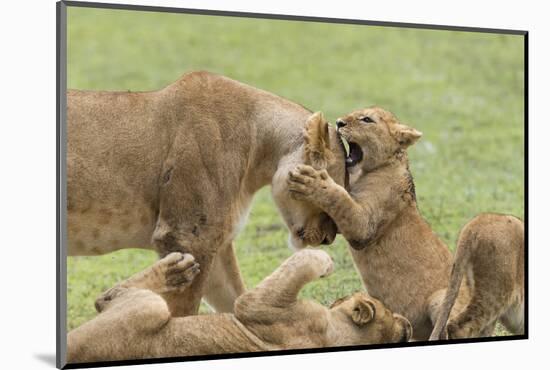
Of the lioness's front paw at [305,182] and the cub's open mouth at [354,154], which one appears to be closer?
the lioness's front paw at [305,182]

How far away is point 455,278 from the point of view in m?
7.05

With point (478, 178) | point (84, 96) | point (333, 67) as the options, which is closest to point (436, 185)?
point (478, 178)

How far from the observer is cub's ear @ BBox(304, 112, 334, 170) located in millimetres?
6672

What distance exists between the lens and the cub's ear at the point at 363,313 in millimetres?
6727

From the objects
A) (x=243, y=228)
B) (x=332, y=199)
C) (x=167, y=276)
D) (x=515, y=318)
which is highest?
(x=332, y=199)

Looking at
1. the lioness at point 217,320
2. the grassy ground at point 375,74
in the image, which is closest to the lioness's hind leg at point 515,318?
the lioness at point 217,320

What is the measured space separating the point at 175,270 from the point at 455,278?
172 centimetres

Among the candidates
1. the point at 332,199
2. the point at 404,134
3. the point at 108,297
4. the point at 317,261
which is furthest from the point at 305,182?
the point at 108,297

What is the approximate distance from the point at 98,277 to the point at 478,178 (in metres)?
4.30

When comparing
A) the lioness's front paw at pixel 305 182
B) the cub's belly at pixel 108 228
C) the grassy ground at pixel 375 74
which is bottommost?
the cub's belly at pixel 108 228

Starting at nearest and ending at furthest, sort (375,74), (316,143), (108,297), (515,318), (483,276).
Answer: (108,297)
(316,143)
(483,276)
(515,318)
(375,74)

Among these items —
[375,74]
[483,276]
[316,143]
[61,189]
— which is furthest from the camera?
[375,74]

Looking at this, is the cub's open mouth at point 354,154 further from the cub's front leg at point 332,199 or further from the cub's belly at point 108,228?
the cub's belly at point 108,228

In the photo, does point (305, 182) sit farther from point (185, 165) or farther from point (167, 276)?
point (167, 276)
